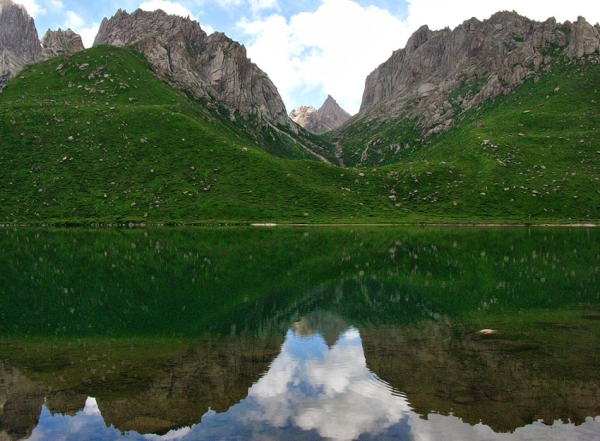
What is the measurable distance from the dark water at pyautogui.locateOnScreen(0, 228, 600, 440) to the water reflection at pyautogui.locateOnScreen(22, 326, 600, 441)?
69mm

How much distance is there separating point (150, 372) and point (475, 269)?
41195 millimetres

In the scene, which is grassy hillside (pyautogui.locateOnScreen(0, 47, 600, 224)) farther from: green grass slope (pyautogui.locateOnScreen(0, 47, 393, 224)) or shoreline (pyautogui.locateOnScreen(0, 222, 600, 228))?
shoreline (pyautogui.locateOnScreen(0, 222, 600, 228))

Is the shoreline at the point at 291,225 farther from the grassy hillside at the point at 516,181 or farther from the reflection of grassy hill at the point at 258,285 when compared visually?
the reflection of grassy hill at the point at 258,285

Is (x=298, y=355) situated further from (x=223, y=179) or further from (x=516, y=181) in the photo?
(x=516, y=181)

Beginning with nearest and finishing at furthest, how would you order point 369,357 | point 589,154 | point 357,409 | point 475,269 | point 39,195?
point 357,409
point 369,357
point 475,269
point 39,195
point 589,154

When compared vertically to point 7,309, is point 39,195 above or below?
above

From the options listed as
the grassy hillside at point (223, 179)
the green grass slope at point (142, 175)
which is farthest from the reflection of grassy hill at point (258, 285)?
the grassy hillside at point (223, 179)

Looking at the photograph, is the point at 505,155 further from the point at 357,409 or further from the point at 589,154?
the point at 357,409

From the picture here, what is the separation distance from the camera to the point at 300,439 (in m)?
14.8

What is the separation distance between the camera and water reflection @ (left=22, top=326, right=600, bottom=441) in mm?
14930

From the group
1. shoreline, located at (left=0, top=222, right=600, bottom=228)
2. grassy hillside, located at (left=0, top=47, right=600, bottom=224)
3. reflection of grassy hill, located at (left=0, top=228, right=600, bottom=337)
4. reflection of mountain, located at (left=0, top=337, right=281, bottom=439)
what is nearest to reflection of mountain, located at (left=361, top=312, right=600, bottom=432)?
reflection of grassy hill, located at (left=0, top=228, right=600, bottom=337)

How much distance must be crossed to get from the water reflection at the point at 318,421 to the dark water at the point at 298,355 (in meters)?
0.07

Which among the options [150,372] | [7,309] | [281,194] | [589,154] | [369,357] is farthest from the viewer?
[589,154]

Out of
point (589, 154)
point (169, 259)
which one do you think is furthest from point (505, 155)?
point (169, 259)
